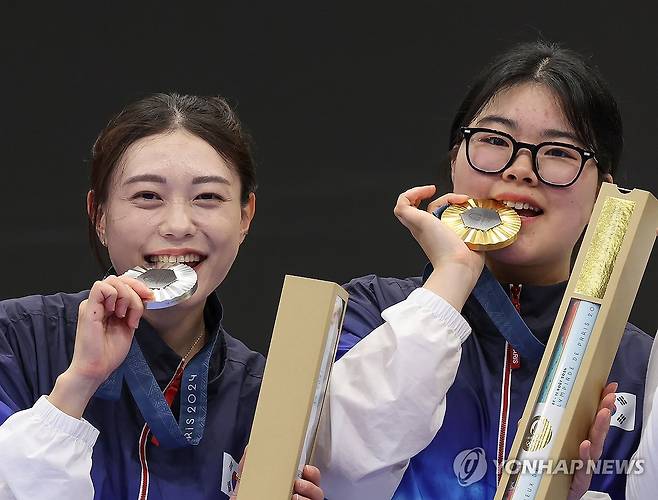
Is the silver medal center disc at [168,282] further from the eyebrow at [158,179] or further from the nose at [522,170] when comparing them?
the nose at [522,170]

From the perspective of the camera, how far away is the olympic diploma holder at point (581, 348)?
1.52 meters

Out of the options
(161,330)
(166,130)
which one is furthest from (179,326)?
(166,130)

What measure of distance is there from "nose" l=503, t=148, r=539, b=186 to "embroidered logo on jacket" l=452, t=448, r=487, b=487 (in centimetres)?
34

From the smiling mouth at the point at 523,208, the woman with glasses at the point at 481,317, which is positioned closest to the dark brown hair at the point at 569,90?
the woman with glasses at the point at 481,317

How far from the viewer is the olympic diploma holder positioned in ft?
5.00

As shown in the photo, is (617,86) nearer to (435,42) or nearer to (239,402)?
(435,42)

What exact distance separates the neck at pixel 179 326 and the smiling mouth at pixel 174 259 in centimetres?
7

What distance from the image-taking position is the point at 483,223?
5.98 ft

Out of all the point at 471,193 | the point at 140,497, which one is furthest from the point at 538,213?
the point at 140,497

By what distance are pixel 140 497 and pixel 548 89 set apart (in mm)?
729

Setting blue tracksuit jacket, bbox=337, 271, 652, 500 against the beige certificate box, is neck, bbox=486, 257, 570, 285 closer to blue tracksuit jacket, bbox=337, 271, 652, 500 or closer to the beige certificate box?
blue tracksuit jacket, bbox=337, 271, 652, 500

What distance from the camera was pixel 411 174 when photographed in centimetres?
265

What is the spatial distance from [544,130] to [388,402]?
0.43m

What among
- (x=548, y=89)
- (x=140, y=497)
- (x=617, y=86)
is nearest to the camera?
(x=140, y=497)
